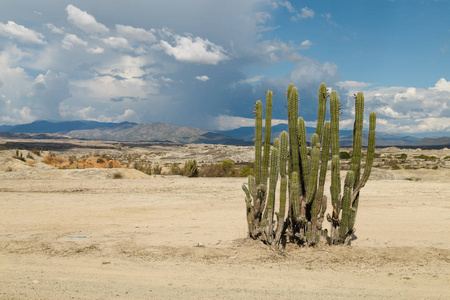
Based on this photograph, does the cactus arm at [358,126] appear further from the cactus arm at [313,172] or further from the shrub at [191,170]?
the shrub at [191,170]

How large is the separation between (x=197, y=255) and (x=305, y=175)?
10.9ft

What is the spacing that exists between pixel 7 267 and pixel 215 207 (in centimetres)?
850

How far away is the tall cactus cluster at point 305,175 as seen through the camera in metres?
8.53

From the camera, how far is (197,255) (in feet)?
28.4

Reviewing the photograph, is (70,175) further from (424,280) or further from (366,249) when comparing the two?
(424,280)

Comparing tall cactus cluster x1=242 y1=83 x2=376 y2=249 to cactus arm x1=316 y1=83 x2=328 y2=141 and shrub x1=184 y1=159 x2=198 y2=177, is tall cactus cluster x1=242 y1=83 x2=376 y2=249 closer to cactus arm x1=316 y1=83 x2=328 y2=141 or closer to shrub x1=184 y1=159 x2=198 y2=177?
cactus arm x1=316 y1=83 x2=328 y2=141

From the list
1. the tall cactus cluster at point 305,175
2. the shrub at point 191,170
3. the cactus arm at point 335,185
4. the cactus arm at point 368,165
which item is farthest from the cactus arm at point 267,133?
the shrub at point 191,170

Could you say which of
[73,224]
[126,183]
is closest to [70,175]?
[126,183]

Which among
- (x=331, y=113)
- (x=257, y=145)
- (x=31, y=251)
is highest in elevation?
(x=331, y=113)

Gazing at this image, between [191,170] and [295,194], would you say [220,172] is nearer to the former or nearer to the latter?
[191,170]

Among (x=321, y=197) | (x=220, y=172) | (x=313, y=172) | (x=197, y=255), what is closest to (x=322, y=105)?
(x=313, y=172)

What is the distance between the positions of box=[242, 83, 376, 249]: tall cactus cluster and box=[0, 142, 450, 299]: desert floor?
0.51 metres

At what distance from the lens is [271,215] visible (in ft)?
29.2

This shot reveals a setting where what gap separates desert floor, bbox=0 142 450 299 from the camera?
21.9 feet
